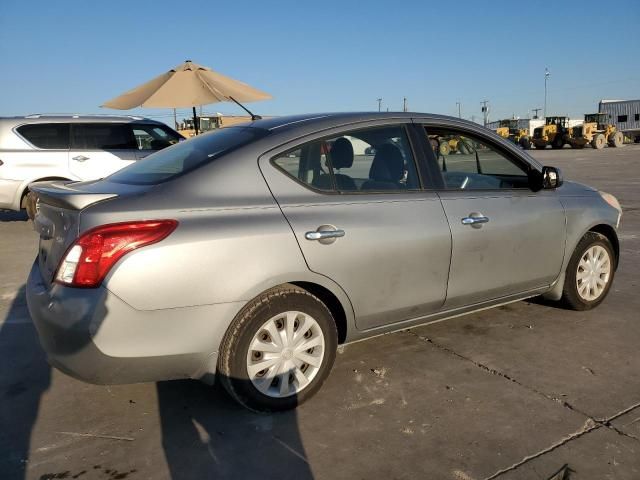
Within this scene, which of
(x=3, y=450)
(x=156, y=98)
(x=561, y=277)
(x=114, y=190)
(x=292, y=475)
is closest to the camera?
(x=292, y=475)

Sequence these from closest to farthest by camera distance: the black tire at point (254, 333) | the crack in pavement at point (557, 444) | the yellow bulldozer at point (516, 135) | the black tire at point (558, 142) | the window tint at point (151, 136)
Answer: the crack in pavement at point (557, 444), the black tire at point (254, 333), the window tint at point (151, 136), the yellow bulldozer at point (516, 135), the black tire at point (558, 142)

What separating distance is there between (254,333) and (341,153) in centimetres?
117

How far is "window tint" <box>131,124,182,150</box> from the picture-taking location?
9.14m

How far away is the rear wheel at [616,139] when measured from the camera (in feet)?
131

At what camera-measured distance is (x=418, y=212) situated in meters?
3.22

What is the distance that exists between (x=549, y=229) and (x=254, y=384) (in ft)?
7.85

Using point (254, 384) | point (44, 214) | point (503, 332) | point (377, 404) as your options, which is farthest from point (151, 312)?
point (503, 332)

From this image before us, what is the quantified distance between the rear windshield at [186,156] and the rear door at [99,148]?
592cm

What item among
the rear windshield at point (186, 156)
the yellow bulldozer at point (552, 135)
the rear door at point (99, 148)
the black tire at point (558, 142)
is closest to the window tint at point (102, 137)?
the rear door at point (99, 148)

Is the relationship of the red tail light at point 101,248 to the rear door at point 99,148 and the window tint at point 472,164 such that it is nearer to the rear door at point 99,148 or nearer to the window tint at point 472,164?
the window tint at point 472,164

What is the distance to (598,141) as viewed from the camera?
37938mm

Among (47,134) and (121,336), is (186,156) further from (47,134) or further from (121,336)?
(47,134)

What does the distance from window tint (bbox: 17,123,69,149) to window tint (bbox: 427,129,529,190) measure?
A: 7.02 metres

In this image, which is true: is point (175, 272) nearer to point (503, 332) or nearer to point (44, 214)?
point (44, 214)
